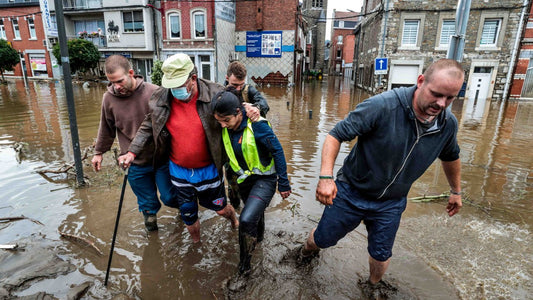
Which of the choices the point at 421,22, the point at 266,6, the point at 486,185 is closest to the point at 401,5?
the point at 421,22

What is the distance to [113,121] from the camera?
3.58 m

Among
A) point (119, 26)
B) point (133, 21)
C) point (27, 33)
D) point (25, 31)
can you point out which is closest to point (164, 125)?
point (133, 21)

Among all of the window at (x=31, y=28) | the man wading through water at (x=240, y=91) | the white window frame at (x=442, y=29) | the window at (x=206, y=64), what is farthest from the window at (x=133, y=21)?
the man wading through water at (x=240, y=91)

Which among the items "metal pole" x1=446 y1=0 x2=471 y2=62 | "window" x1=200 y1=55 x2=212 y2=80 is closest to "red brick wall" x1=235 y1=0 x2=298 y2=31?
"window" x1=200 y1=55 x2=212 y2=80

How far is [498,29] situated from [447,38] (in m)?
3.16

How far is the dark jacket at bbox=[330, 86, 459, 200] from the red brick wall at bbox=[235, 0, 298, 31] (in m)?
26.1

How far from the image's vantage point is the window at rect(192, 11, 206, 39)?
25.3 metres

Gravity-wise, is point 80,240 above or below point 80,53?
below

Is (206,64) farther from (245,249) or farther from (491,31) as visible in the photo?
(245,249)

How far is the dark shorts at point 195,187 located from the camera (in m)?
3.20

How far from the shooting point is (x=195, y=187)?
325 centimetres

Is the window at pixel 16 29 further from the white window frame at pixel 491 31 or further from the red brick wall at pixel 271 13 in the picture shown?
the white window frame at pixel 491 31

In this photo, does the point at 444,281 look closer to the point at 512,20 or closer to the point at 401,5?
the point at 401,5

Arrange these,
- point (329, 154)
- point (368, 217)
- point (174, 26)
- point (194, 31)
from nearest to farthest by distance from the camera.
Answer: point (329, 154), point (368, 217), point (194, 31), point (174, 26)
